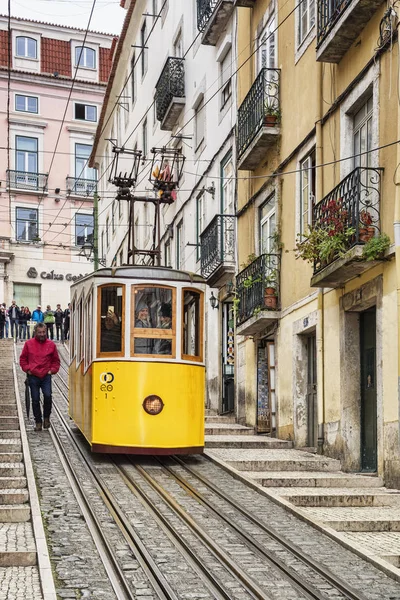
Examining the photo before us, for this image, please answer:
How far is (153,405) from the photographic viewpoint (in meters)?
13.6

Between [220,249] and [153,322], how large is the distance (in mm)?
8330

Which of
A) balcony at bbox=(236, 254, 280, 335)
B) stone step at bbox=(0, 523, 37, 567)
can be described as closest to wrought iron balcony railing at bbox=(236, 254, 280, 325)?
balcony at bbox=(236, 254, 280, 335)

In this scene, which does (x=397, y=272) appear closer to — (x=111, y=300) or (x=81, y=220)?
(x=111, y=300)

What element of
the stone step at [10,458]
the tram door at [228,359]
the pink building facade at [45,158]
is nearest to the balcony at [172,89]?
the tram door at [228,359]

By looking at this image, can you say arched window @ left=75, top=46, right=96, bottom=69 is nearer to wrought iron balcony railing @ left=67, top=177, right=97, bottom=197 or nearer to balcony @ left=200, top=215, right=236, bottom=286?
wrought iron balcony railing @ left=67, top=177, right=97, bottom=197

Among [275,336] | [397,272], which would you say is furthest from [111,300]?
[275,336]

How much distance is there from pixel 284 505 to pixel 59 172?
41.6 metres

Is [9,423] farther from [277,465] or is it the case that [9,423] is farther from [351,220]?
[351,220]

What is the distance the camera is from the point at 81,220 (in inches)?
2023

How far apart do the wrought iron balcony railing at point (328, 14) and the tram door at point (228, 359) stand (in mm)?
8611

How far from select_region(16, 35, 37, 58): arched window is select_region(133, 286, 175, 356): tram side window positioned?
39225mm

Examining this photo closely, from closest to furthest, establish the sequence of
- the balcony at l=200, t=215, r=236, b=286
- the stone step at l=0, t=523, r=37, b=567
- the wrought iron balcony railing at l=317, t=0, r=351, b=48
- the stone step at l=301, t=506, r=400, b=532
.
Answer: the stone step at l=0, t=523, r=37, b=567 < the stone step at l=301, t=506, r=400, b=532 < the wrought iron balcony railing at l=317, t=0, r=351, b=48 < the balcony at l=200, t=215, r=236, b=286

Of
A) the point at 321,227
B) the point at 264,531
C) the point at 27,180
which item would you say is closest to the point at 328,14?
the point at 321,227

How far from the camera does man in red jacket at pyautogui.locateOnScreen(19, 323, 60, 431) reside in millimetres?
16031
